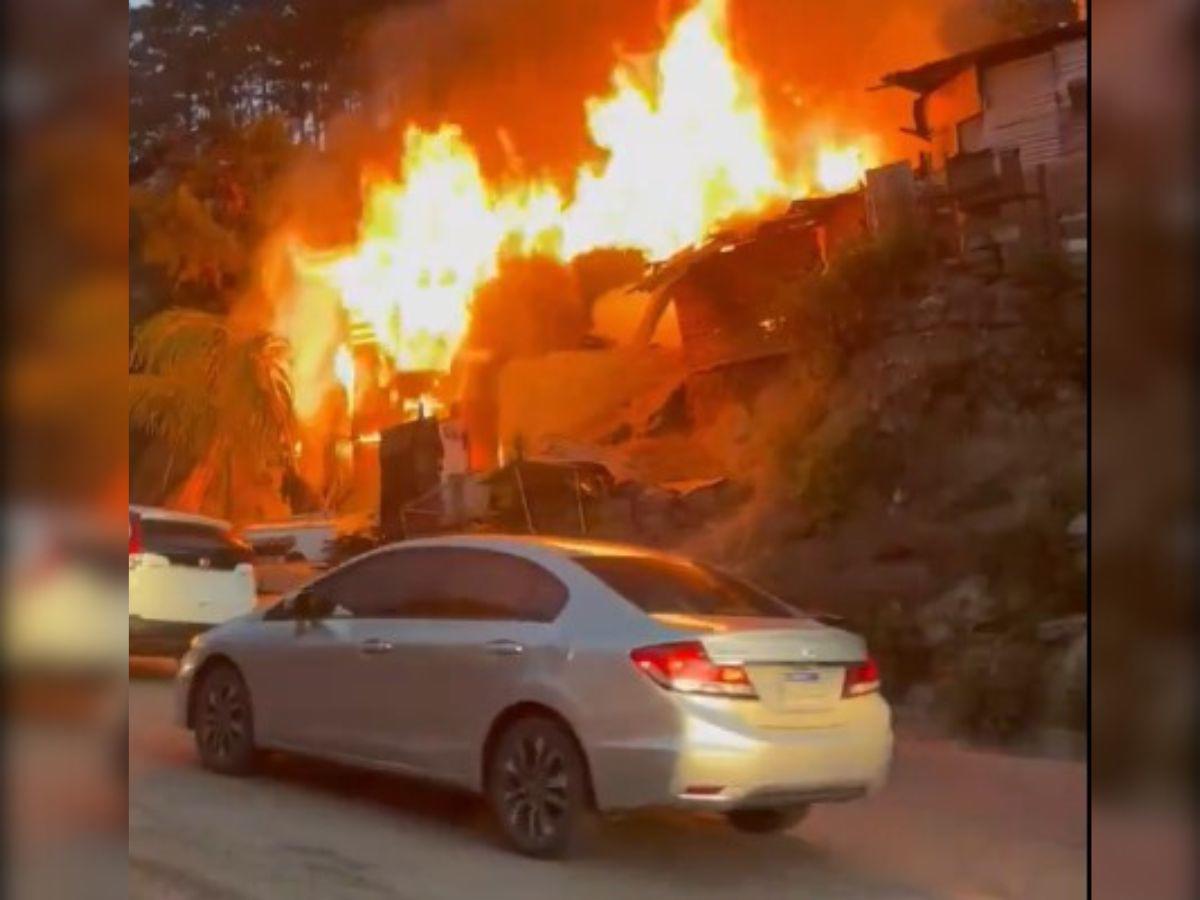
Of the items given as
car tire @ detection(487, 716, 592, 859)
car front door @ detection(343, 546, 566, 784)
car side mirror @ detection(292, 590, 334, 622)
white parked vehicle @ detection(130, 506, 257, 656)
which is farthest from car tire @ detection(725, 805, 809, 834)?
white parked vehicle @ detection(130, 506, 257, 656)

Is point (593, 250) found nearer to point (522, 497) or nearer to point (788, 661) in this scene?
point (522, 497)

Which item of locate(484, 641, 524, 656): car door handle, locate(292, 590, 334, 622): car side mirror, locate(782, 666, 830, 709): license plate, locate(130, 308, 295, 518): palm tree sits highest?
locate(130, 308, 295, 518): palm tree

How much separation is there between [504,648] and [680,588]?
42cm

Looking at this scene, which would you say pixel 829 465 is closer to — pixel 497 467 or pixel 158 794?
pixel 497 467

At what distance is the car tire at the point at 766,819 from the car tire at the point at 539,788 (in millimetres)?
322

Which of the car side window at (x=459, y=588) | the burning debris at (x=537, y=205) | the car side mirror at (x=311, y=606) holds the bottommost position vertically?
the car side mirror at (x=311, y=606)

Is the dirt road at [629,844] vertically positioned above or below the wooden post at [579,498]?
below

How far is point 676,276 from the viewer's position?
3.56m

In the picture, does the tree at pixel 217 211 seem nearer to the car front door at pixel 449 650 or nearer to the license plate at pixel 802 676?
the car front door at pixel 449 650

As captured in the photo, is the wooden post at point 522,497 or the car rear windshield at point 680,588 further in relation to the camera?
the wooden post at point 522,497

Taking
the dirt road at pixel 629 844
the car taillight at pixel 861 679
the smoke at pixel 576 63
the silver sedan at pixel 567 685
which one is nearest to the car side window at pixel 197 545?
the silver sedan at pixel 567 685

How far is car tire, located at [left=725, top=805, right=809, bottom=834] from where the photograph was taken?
3.30 metres

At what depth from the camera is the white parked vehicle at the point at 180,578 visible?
13.0ft

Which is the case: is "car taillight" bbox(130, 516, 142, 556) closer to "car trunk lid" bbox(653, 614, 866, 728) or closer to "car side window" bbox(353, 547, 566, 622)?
"car side window" bbox(353, 547, 566, 622)
